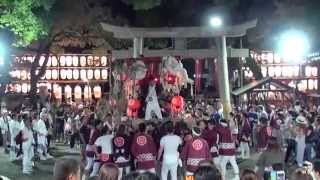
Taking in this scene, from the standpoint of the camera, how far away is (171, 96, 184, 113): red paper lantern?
19797mm

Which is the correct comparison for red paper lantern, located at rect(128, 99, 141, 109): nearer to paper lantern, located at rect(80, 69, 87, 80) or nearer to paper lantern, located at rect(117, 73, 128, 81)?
paper lantern, located at rect(117, 73, 128, 81)

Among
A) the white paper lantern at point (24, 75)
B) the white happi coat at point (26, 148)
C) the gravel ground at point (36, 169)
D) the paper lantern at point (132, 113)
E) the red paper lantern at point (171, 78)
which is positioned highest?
the white paper lantern at point (24, 75)

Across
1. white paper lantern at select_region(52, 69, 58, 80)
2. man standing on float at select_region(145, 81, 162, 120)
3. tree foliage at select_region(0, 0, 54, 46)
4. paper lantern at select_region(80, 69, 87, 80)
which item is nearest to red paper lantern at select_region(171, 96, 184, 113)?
man standing on float at select_region(145, 81, 162, 120)

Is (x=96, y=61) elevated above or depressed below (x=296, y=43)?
above

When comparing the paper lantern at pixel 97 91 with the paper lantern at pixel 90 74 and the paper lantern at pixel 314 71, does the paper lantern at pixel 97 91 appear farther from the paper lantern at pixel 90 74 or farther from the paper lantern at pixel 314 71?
the paper lantern at pixel 314 71

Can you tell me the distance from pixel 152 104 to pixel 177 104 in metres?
0.83

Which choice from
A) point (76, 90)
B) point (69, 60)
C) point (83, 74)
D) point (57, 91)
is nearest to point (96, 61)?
point (83, 74)

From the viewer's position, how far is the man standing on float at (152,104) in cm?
1936

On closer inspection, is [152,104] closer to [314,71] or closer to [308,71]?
[308,71]

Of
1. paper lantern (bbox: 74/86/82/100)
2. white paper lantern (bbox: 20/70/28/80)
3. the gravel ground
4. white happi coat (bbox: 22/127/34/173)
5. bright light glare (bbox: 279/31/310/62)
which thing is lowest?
the gravel ground

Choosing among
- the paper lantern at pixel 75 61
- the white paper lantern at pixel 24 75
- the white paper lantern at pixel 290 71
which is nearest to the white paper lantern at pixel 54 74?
the paper lantern at pixel 75 61

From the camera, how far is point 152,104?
19.5 metres

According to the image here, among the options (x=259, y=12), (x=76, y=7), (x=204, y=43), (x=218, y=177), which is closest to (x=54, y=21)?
(x=76, y=7)

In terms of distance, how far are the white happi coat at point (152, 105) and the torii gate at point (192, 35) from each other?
543 centimetres
